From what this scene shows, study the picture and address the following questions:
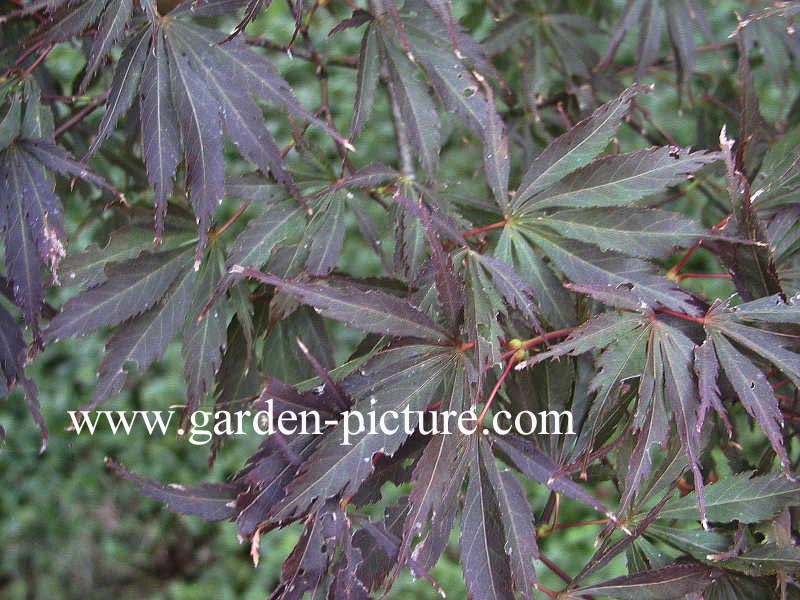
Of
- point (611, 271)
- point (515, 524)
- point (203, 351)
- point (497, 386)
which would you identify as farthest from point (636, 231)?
point (203, 351)

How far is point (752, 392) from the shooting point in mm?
776

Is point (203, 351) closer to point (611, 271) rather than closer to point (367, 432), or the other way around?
point (367, 432)

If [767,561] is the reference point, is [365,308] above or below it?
above

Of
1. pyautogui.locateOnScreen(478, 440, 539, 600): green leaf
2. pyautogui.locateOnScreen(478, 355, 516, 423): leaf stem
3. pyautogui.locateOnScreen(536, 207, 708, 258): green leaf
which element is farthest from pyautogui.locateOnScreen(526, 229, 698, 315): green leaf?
pyautogui.locateOnScreen(478, 440, 539, 600): green leaf

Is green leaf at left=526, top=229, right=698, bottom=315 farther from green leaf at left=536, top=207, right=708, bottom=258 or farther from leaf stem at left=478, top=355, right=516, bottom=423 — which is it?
leaf stem at left=478, top=355, right=516, bottom=423

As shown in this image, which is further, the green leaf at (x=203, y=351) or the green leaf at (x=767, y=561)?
the green leaf at (x=203, y=351)

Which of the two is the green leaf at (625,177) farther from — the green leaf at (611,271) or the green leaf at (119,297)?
the green leaf at (119,297)

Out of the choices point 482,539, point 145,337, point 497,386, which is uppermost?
point 145,337

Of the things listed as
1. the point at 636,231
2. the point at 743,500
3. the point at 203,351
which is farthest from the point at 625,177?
the point at 203,351

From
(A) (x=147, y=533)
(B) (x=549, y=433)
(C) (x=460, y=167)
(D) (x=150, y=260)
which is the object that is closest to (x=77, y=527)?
(A) (x=147, y=533)

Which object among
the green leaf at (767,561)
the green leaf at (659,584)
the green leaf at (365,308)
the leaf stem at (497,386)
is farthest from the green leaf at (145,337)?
the green leaf at (767,561)

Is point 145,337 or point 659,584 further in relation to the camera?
point 145,337

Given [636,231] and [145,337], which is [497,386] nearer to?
[636,231]

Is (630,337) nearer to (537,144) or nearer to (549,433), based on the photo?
(549,433)
